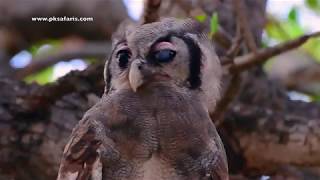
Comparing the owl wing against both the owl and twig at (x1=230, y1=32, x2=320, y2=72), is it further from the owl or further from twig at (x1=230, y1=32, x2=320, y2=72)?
twig at (x1=230, y1=32, x2=320, y2=72)

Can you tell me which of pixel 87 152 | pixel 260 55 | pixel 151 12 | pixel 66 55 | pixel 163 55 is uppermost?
pixel 151 12

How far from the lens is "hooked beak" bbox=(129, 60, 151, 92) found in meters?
4.39

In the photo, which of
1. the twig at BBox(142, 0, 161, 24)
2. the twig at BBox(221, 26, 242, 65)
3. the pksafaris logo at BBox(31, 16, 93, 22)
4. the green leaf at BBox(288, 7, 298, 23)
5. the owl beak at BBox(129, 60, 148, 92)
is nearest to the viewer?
the owl beak at BBox(129, 60, 148, 92)

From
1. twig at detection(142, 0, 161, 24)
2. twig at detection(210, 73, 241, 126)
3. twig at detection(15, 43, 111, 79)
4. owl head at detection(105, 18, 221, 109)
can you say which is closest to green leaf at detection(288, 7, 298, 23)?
twig at detection(210, 73, 241, 126)

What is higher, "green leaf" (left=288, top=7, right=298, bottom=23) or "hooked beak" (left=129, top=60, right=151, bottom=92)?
"green leaf" (left=288, top=7, right=298, bottom=23)

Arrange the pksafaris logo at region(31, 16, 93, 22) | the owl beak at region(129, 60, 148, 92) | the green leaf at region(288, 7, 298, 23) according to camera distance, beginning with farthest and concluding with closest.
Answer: the pksafaris logo at region(31, 16, 93, 22) < the green leaf at region(288, 7, 298, 23) < the owl beak at region(129, 60, 148, 92)

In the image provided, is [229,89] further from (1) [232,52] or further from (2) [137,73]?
(2) [137,73]

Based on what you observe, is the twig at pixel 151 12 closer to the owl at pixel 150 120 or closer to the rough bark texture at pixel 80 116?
the owl at pixel 150 120

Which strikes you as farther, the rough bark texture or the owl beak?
the rough bark texture

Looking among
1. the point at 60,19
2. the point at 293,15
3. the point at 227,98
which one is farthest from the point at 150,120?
the point at 60,19

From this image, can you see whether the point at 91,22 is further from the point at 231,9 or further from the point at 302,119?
the point at 302,119

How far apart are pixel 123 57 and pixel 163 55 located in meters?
0.17

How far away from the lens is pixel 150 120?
4.55 m

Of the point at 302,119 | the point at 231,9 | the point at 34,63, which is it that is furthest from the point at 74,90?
the point at 34,63
